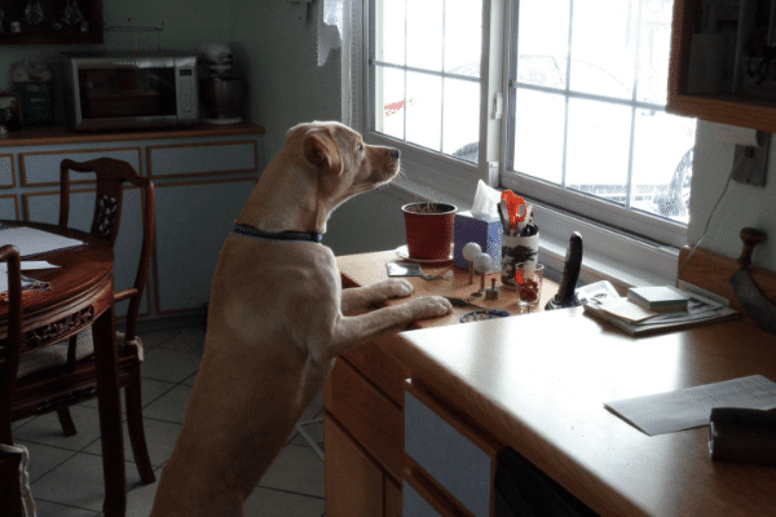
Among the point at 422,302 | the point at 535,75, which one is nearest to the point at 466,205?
the point at 535,75

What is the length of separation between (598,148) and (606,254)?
29cm

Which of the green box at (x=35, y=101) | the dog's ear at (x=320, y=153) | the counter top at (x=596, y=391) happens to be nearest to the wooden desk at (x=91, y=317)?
the dog's ear at (x=320, y=153)

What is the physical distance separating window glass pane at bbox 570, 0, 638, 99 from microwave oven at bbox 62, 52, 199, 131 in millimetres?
2297

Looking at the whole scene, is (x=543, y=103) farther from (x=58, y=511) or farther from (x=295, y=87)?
(x=58, y=511)

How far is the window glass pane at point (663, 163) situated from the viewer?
1859 mm

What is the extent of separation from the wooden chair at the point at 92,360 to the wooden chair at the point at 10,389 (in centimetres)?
20

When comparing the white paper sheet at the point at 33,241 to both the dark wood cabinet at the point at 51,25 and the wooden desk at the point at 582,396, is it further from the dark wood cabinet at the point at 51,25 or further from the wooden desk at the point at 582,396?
the dark wood cabinet at the point at 51,25

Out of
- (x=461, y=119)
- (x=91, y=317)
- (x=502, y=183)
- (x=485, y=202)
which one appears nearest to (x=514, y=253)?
(x=485, y=202)

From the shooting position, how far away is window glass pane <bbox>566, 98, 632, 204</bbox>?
2049 mm

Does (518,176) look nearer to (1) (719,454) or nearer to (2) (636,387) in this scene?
(2) (636,387)

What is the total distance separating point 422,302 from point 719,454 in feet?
2.76

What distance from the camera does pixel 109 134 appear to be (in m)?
3.78

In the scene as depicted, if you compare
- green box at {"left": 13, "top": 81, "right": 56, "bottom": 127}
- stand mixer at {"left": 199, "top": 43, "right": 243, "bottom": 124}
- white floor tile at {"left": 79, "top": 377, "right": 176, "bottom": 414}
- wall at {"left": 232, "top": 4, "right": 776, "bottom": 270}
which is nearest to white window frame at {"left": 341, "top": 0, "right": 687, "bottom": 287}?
wall at {"left": 232, "top": 4, "right": 776, "bottom": 270}

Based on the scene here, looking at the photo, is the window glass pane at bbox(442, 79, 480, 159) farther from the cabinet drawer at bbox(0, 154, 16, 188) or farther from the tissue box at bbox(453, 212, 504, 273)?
the cabinet drawer at bbox(0, 154, 16, 188)
